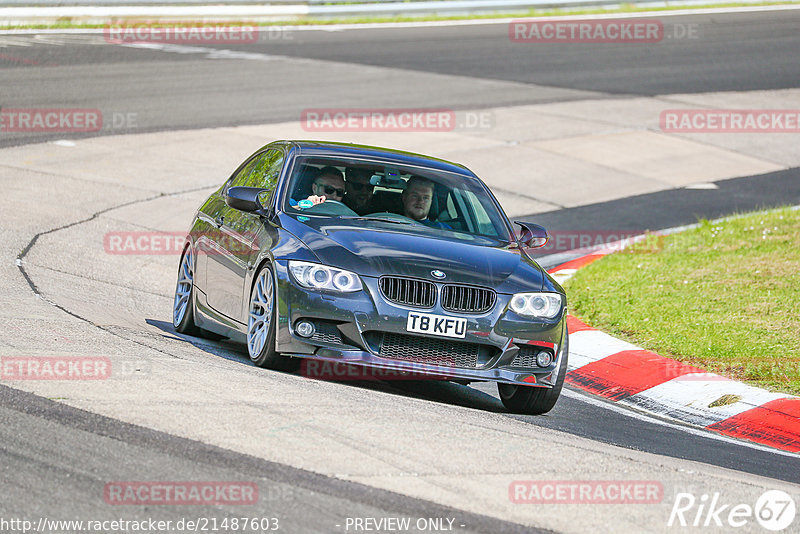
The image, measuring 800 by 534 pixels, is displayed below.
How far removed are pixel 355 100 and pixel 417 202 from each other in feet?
47.0

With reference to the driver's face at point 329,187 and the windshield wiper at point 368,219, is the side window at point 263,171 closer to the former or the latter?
the driver's face at point 329,187

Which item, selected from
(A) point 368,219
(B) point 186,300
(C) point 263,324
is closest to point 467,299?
(A) point 368,219

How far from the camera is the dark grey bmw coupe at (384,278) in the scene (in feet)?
24.1

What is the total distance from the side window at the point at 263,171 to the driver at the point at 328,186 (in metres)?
0.34

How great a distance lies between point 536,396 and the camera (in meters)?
7.85

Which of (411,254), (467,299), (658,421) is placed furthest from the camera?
(658,421)

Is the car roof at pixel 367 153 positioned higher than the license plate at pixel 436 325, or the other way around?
the car roof at pixel 367 153

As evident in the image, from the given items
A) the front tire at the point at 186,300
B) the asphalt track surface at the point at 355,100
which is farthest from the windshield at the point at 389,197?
the front tire at the point at 186,300

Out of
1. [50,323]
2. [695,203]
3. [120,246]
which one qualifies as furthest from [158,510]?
[695,203]

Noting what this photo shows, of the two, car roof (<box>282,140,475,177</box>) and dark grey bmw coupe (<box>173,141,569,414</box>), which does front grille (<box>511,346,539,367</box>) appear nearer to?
dark grey bmw coupe (<box>173,141,569,414</box>)

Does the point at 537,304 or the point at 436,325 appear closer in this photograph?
the point at 436,325

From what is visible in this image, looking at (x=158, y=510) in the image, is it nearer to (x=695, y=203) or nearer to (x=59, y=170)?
(x=59, y=170)

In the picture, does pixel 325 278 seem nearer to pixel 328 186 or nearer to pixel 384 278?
pixel 384 278

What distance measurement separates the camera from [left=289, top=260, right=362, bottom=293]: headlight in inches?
290
